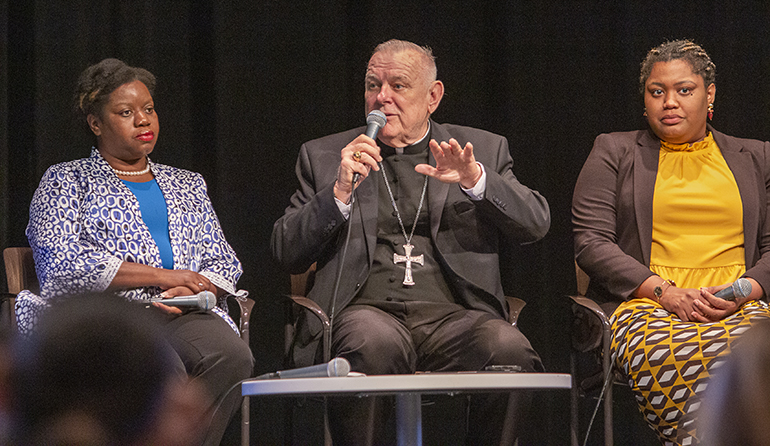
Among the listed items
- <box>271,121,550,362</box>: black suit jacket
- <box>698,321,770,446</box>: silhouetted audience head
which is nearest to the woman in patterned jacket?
<box>271,121,550,362</box>: black suit jacket

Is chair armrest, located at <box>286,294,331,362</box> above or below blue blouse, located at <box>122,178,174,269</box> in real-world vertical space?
below

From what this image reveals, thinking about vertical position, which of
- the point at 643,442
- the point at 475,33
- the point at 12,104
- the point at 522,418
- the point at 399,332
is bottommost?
the point at 643,442

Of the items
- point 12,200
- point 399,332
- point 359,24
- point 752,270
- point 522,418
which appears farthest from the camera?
point 359,24

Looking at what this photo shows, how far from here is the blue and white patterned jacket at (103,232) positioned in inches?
110

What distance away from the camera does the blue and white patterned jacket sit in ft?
9.14

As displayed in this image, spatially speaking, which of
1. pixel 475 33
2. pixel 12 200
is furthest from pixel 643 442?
pixel 12 200

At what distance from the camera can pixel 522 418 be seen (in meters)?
2.56

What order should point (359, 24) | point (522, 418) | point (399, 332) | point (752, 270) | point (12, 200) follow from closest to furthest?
point (522, 418) < point (399, 332) < point (752, 270) < point (12, 200) < point (359, 24)

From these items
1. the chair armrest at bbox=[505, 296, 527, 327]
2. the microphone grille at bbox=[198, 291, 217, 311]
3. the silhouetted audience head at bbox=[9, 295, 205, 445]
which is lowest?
the chair armrest at bbox=[505, 296, 527, 327]

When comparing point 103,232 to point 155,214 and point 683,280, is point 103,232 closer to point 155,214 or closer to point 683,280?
point 155,214

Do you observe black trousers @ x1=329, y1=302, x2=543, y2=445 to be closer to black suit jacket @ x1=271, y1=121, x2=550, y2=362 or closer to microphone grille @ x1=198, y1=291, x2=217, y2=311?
black suit jacket @ x1=271, y1=121, x2=550, y2=362

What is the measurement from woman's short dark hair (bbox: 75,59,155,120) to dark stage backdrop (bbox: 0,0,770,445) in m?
0.49

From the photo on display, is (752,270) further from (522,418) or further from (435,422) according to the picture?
(435,422)

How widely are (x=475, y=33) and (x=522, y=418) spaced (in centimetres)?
185
